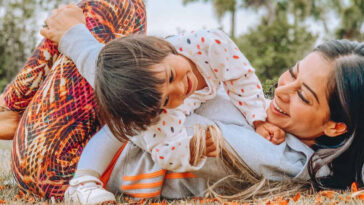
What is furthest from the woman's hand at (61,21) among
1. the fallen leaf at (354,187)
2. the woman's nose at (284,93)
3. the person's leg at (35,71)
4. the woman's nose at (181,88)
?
the fallen leaf at (354,187)

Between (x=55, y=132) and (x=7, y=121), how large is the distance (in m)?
0.73

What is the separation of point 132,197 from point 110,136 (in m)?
0.39

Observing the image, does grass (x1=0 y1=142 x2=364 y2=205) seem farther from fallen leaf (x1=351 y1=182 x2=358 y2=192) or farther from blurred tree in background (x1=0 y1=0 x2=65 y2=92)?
blurred tree in background (x1=0 y1=0 x2=65 y2=92)

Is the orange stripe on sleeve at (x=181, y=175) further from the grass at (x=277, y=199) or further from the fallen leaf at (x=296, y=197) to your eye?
the fallen leaf at (x=296, y=197)

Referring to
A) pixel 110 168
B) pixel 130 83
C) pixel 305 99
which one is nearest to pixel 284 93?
pixel 305 99

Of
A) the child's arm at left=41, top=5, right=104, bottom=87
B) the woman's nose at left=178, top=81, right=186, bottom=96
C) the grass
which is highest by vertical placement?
the child's arm at left=41, top=5, right=104, bottom=87

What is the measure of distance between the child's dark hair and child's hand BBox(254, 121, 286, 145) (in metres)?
0.70

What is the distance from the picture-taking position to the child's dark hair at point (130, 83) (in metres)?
2.04

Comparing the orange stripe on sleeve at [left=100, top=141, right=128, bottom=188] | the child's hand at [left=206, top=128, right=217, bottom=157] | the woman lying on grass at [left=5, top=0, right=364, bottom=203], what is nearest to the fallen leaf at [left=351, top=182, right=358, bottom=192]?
the woman lying on grass at [left=5, top=0, right=364, bottom=203]

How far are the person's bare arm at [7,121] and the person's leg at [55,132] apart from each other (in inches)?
17.1

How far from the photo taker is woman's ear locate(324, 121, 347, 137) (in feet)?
7.57

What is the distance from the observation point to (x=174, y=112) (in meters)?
2.22

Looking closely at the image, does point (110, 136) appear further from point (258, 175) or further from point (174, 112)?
point (258, 175)

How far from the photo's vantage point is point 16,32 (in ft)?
33.7
